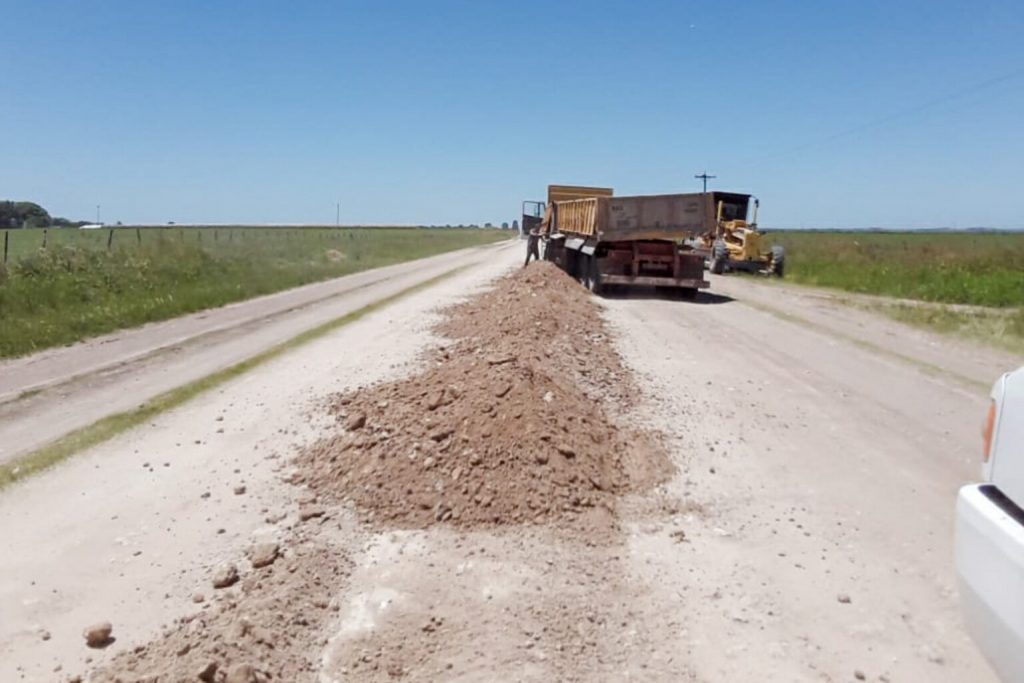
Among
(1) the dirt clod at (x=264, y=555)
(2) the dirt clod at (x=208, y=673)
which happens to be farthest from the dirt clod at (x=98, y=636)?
(1) the dirt clod at (x=264, y=555)

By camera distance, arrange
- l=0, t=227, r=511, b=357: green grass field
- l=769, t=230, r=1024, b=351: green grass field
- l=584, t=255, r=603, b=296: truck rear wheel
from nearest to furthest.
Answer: l=0, t=227, r=511, b=357: green grass field → l=769, t=230, r=1024, b=351: green grass field → l=584, t=255, r=603, b=296: truck rear wheel

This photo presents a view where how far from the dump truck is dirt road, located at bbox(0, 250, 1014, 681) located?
37.8 feet

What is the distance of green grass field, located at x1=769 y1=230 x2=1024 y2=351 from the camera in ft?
55.0

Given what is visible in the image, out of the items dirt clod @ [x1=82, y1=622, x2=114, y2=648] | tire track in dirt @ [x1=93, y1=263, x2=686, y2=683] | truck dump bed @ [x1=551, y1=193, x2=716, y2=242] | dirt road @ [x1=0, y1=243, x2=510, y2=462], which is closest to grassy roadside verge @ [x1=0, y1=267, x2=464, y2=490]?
dirt road @ [x1=0, y1=243, x2=510, y2=462]

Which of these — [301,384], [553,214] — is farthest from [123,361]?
[553,214]

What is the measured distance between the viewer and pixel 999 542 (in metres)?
2.69

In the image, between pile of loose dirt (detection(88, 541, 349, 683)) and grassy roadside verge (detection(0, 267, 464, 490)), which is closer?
pile of loose dirt (detection(88, 541, 349, 683))

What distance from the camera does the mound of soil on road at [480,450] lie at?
18.3ft

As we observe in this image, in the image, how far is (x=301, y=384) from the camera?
992cm

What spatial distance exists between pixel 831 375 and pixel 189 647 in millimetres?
8987

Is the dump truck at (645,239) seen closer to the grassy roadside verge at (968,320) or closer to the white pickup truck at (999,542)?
the grassy roadside verge at (968,320)

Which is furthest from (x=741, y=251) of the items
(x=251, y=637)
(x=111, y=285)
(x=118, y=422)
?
(x=251, y=637)

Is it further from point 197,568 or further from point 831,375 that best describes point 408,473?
point 831,375

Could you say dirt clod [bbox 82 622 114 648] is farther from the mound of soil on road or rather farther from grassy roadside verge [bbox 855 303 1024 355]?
grassy roadside verge [bbox 855 303 1024 355]
